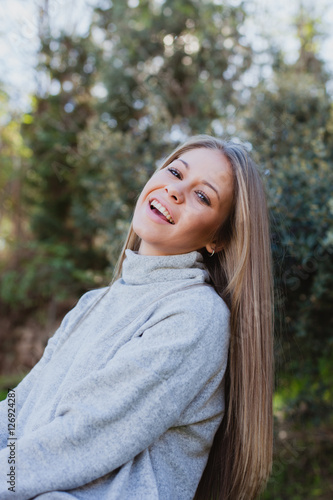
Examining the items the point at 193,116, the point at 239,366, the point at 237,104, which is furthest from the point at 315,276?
the point at 193,116

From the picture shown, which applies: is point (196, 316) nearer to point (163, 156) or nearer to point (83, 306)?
point (83, 306)

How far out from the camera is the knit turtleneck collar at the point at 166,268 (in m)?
1.74

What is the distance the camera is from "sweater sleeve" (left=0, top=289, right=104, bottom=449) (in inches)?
67.4

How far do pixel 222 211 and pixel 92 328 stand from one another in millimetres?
675

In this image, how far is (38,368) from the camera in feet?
6.13

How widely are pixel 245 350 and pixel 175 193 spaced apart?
63cm

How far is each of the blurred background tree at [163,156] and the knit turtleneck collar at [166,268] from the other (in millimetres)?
695

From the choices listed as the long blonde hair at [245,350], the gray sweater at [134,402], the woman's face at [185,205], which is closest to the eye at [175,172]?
the woman's face at [185,205]

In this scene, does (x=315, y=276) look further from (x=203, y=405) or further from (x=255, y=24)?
(x=255, y=24)

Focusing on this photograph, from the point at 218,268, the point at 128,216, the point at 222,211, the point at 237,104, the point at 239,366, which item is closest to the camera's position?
the point at 239,366

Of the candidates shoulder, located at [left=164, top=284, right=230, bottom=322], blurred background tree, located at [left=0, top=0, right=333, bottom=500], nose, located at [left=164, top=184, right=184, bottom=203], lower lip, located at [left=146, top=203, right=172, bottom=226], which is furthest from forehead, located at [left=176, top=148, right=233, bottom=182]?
blurred background tree, located at [left=0, top=0, right=333, bottom=500]

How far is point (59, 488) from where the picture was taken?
50.8 inches

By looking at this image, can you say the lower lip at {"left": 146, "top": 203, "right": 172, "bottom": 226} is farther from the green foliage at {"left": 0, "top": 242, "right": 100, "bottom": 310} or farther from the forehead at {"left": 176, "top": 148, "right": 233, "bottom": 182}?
the green foliage at {"left": 0, "top": 242, "right": 100, "bottom": 310}

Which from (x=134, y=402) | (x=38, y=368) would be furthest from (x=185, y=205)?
(x=38, y=368)
